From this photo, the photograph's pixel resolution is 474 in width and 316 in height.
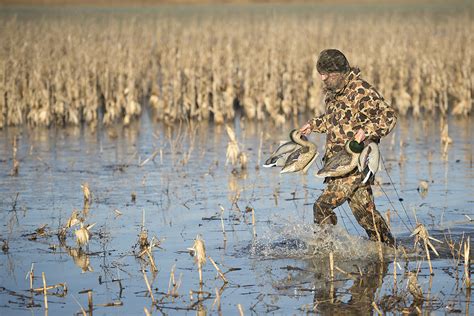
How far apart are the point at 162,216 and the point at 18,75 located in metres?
9.01

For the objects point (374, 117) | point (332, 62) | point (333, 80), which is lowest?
point (374, 117)

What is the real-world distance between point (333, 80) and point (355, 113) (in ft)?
→ 1.10

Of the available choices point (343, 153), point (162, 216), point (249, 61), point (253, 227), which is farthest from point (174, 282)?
point (249, 61)

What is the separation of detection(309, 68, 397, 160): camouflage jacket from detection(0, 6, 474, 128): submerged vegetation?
1019cm

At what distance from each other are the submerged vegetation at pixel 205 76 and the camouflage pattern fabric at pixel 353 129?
33.1ft

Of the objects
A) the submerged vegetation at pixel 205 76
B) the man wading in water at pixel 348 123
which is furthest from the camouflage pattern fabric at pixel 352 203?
the submerged vegetation at pixel 205 76

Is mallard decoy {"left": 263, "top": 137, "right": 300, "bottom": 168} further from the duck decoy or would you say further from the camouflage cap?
the camouflage cap

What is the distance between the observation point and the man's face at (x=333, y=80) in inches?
342

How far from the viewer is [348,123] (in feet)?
28.8

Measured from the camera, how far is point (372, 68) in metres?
20.7

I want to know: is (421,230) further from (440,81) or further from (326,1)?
(326,1)

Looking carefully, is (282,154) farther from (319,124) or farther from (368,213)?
(368,213)

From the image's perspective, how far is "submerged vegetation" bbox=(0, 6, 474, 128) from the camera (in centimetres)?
1927

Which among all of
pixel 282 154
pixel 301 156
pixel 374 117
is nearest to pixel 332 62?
pixel 374 117
